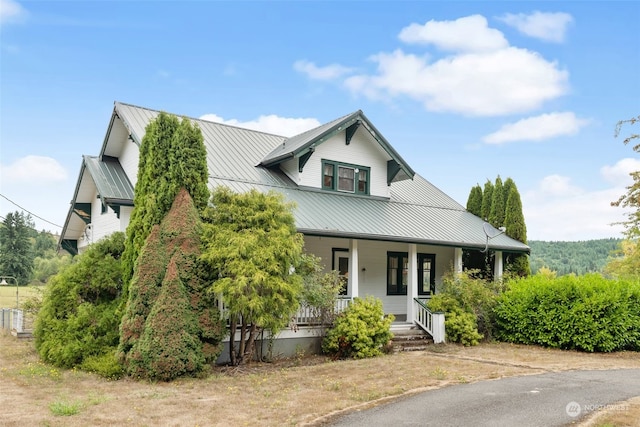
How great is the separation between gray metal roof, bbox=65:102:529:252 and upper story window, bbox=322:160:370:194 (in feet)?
1.40

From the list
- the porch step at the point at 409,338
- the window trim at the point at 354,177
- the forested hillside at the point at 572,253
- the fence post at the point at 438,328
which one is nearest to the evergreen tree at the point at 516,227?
the fence post at the point at 438,328

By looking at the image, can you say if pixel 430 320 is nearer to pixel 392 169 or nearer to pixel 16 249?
pixel 392 169

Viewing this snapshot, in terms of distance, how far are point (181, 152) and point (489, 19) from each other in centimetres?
1083

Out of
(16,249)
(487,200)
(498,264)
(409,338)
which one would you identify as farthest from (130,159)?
(16,249)

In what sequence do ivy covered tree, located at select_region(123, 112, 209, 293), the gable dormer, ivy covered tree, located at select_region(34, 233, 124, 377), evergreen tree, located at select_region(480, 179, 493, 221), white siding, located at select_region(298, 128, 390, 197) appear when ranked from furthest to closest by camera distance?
evergreen tree, located at select_region(480, 179, 493, 221), white siding, located at select_region(298, 128, 390, 197), the gable dormer, ivy covered tree, located at select_region(123, 112, 209, 293), ivy covered tree, located at select_region(34, 233, 124, 377)

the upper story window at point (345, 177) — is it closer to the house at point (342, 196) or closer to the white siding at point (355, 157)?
the house at point (342, 196)

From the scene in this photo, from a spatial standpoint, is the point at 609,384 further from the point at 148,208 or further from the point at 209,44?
the point at 209,44

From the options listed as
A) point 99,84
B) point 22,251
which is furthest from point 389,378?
point 22,251

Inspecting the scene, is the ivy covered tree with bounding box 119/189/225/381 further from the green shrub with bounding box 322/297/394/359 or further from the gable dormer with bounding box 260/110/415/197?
the gable dormer with bounding box 260/110/415/197

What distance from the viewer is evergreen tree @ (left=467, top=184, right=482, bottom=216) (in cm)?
2239

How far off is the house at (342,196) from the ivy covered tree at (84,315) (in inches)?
128

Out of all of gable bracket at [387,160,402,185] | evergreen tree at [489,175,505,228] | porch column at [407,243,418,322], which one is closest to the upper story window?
gable bracket at [387,160,402,185]

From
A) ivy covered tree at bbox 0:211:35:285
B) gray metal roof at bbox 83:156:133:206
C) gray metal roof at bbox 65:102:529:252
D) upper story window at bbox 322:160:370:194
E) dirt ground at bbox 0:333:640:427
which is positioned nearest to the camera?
dirt ground at bbox 0:333:640:427

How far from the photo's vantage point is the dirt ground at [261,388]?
7.22 metres
